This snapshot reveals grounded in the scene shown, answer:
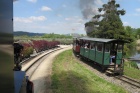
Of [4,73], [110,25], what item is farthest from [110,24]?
[4,73]

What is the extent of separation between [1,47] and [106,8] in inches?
2091

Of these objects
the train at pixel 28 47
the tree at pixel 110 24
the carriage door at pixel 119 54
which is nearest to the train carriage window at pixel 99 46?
the carriage door at pixel 119 54

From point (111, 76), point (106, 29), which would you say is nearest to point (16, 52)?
point (111, 76)

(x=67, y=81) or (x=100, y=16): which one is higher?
(x=100, y=16)

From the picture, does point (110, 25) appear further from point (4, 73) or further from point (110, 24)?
point (4, 73)

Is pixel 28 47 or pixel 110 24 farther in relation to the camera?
pixel 110 24

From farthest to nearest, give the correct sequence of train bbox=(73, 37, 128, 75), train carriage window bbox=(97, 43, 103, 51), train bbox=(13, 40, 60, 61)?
train carriage window bbox=(97, 43, 103, 51), train bbox=(73, 37, 128, 75), train bbox=(13, 40, 60, 61)

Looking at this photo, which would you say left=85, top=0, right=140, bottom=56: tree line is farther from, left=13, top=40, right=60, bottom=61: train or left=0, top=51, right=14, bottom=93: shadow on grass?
left=0, top=51, right=14, bottom=93: shadow on grass

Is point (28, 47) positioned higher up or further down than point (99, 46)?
further down

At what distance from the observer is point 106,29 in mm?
45500

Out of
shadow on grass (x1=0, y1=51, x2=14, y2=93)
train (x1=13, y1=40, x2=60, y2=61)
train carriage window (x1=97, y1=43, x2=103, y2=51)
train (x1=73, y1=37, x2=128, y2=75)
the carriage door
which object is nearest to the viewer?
shadow on grass (x1=0, y1=51, x2=14, y2=93)

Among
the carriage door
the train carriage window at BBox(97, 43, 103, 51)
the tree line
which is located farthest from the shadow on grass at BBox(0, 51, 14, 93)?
the tree line

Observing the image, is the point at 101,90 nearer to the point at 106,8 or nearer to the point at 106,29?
the point at 106,29

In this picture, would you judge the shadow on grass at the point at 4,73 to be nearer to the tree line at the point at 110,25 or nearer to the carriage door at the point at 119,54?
the carriage door at the point at 119,54
